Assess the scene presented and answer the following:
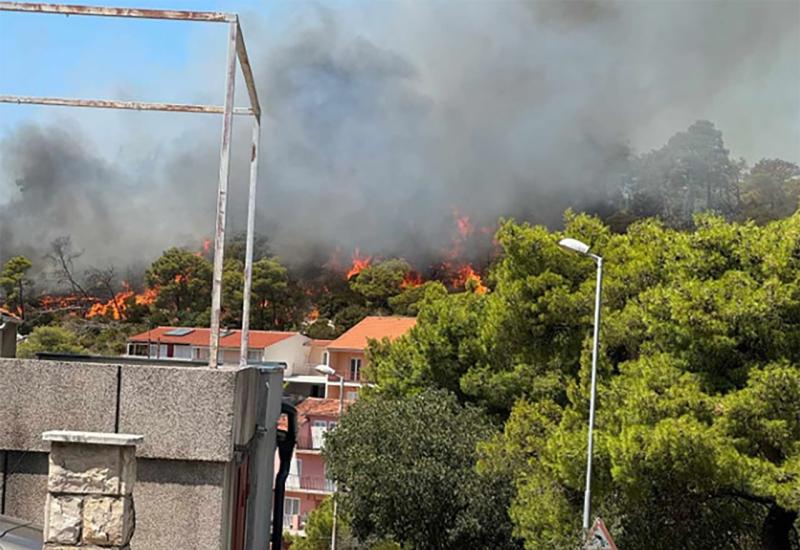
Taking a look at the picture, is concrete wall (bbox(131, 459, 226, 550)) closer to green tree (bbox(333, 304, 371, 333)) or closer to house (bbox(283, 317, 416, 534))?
house (bbox(283, 317, 416, 534))

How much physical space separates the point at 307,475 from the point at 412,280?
43.9m

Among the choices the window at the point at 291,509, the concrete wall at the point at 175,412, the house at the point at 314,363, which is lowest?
the window at the point at 291,509

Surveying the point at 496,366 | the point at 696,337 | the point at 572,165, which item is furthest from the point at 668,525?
the point at 572,165


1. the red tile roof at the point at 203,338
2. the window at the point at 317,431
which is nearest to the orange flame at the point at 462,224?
the red tile roof at the point at 203,338

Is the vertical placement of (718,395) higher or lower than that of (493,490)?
higher

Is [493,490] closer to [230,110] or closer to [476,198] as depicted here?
[230,110]

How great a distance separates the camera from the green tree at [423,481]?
69.7ft

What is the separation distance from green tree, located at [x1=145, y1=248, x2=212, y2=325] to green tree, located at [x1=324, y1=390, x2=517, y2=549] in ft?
144

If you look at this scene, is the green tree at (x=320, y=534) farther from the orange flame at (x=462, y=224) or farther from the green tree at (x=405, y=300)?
the orange flame at (x=462, y=224)

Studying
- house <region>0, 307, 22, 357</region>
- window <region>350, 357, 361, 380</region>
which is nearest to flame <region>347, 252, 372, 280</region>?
window <region>350, 357, 361, 380</region>

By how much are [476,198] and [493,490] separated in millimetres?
88730

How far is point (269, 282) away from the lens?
68938 mm

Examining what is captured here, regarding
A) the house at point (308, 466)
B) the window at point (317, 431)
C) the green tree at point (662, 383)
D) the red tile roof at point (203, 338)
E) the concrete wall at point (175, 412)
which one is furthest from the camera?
the red tile roof at point (203, 338)

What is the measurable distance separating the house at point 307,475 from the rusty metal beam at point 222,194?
38.5 m
